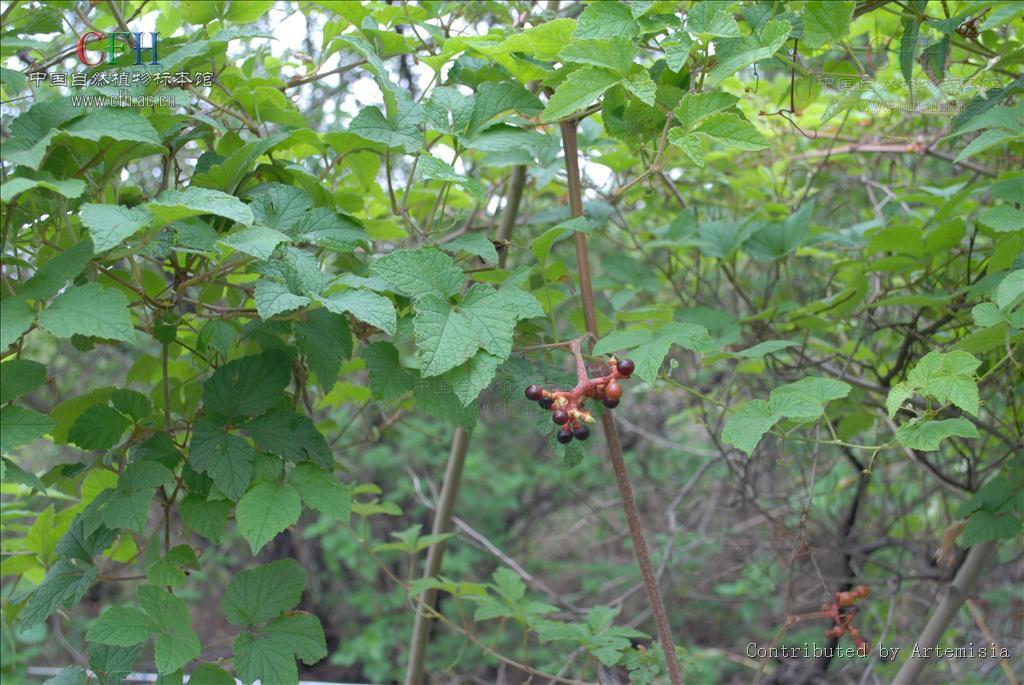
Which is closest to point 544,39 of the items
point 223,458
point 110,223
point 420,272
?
point 420,272

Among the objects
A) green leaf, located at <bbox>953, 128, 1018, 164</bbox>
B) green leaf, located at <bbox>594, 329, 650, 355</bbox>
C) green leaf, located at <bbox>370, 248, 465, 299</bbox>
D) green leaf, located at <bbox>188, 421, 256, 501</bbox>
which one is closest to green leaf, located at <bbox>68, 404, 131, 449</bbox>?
green leaf, located at <bbox>188, 421, 256, 501</bbox>

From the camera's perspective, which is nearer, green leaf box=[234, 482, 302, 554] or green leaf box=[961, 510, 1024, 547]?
green leaf box=[234, 482, 302, 554]

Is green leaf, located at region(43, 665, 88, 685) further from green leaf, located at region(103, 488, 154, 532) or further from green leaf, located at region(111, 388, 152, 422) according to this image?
→ green leaf, located at region(111, 388, 152, 422)

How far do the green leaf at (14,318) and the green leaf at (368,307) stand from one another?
309mm

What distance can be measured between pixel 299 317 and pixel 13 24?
54cm

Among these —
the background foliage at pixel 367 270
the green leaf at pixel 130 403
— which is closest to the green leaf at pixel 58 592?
the background foliage at pixel 367 270

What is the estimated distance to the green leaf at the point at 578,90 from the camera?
1088mm

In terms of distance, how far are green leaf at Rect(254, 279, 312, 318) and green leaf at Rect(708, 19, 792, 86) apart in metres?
0.58

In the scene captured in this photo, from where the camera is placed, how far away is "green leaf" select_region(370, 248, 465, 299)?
1.09m

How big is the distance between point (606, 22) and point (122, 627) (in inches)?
38.5

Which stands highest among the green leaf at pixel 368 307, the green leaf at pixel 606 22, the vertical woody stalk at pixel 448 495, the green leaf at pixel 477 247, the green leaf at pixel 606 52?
the green leaf at pixel 606 22

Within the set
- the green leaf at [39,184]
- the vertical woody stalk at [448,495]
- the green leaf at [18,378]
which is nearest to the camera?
the green leaf at [39,184]

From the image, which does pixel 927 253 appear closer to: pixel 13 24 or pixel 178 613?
pixel 178 613

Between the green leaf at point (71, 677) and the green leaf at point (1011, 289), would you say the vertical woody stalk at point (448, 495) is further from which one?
the green leaf at point (1011, 289)
